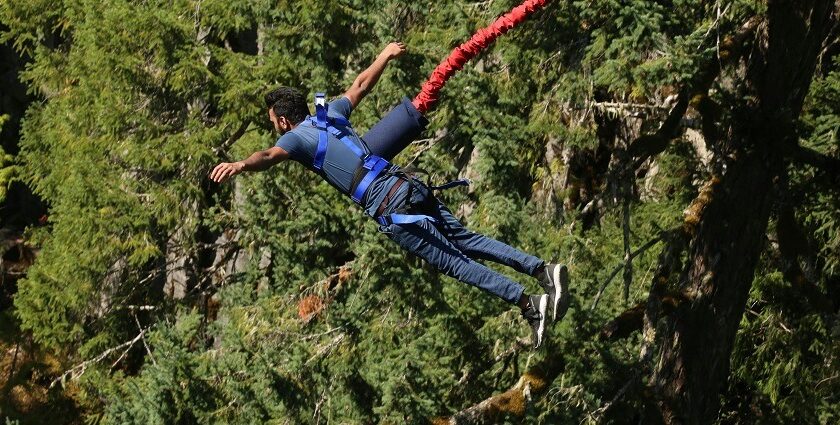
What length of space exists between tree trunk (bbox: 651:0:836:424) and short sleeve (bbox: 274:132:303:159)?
331 cm

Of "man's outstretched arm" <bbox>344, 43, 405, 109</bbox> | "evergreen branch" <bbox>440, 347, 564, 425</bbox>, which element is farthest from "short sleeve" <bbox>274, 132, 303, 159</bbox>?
"evergreen branch" <bbox>440, 347, 564, 425</bbox>

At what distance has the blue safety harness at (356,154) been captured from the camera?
693cm

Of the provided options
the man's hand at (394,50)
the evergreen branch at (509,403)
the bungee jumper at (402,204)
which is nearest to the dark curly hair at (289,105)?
the bungee jumper at (402,204)

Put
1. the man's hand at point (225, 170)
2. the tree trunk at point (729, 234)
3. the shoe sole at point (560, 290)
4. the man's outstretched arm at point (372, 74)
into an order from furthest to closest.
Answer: the tree trunk at point (729, 234) < the man's outstretched arm at point (372, 74) < the shoe sole at point (560, 290) < the man's hand at point (225, 170)

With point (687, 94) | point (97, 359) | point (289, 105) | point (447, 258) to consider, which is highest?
point (687, 94)

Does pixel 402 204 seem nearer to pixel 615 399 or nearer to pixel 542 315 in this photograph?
pixel 542 315

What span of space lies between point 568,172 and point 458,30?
231 centimetres

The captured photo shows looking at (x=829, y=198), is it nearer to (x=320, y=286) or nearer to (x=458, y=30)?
(x=458, y=30)

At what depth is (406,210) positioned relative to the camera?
7035 millimetres

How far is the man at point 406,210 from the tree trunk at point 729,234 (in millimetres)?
2091

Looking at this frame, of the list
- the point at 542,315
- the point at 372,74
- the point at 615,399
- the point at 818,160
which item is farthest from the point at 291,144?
the point at 818,160

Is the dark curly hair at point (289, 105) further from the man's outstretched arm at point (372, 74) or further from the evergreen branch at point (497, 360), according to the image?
the evergreen branch at point (497, 360)

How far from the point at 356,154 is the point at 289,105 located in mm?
472

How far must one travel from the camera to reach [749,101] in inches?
349
